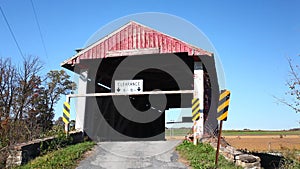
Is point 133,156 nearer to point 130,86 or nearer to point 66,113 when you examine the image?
point 66,113

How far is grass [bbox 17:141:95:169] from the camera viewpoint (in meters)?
7.08

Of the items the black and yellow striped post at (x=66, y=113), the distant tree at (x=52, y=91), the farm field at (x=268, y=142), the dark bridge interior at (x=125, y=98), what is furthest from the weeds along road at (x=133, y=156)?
the distant tree at (x=52, y=91)

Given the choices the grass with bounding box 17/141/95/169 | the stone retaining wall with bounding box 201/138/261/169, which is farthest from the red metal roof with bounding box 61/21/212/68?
the stone retaining wall with bounding box 201/138/261/169

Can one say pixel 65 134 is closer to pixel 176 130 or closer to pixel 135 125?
pixel 135 125

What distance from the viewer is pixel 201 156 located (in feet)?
25.6

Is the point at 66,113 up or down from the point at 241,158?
up

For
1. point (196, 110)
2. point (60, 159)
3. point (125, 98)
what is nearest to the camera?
point (60, 159)

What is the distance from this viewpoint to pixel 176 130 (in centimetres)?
2584

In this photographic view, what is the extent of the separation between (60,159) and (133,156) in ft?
6.65

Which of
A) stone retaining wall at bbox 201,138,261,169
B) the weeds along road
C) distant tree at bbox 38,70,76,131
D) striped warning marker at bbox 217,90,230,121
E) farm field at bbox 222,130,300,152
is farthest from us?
distant tree at bbox 38,70,76,131

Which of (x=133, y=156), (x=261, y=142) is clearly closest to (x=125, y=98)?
(x=133, y=156)

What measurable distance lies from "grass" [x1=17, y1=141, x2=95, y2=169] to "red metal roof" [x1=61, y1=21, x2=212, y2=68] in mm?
4399

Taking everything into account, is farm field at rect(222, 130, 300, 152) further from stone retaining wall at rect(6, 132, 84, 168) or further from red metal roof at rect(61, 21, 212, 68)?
stone retaining wall at rect(6, 132, 84, 168)

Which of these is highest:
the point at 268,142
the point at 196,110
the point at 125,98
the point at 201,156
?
the point at 125,98
